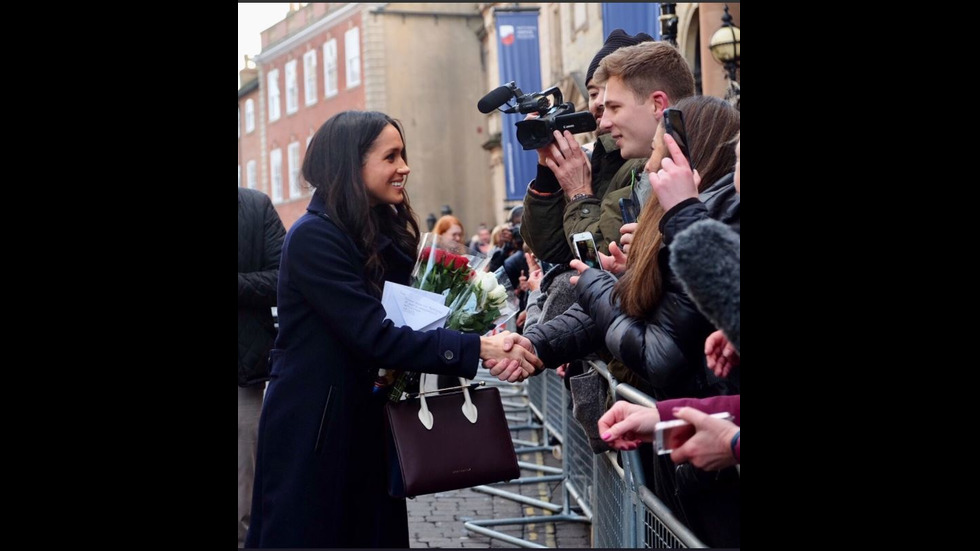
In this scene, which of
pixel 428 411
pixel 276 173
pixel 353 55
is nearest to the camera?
pixel 428 411

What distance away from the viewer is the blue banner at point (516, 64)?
22.2 metres

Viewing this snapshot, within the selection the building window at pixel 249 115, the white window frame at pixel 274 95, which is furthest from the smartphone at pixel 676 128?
the building window at pixel 249 115

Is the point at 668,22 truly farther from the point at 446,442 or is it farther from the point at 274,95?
the point at 274,95

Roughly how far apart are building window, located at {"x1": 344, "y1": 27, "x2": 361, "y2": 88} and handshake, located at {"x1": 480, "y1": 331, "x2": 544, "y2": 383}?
39.8 meters

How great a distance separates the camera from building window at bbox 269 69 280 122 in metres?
50.6

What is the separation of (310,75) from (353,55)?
4.82 meters

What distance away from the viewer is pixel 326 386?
3.73 m

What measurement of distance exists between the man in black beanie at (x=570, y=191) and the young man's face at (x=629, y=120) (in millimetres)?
118

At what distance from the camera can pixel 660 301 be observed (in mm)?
2984

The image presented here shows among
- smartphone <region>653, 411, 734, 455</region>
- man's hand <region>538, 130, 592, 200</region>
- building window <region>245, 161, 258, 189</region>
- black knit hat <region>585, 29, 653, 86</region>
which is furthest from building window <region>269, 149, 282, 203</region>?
smartphone <region>653, 411, 734, 455</region>

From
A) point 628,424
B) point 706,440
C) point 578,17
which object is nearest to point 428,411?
point 628,424
